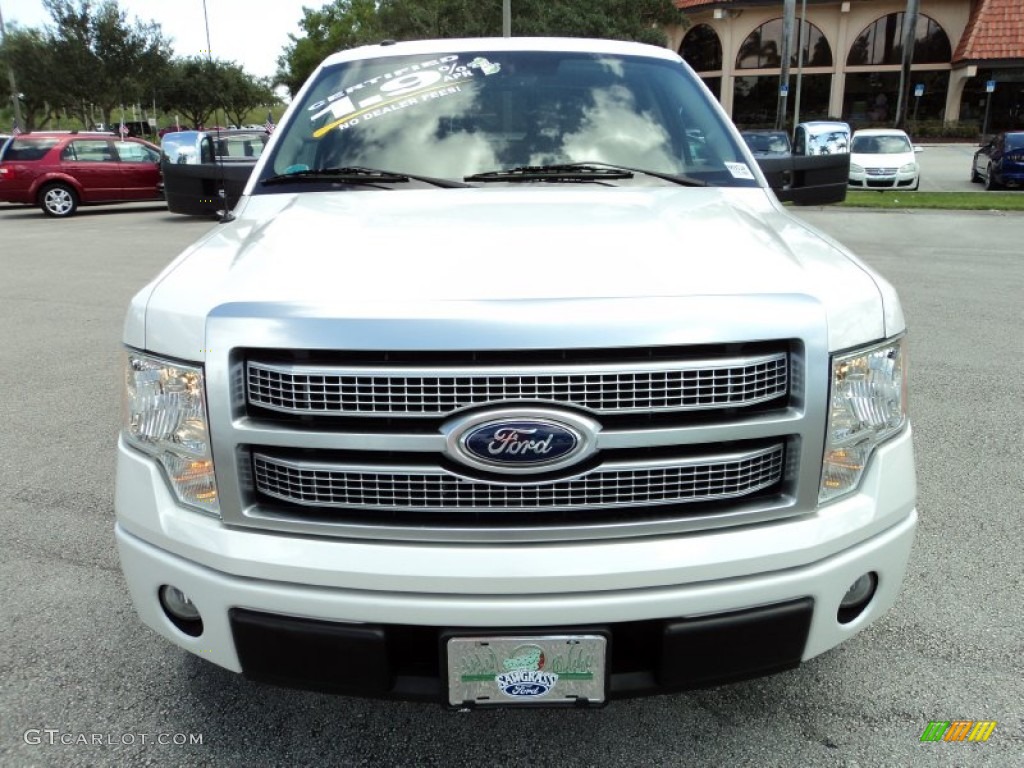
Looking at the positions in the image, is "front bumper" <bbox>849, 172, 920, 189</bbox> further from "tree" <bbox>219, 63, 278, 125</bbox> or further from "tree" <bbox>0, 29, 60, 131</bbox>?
"tree" <bbox>219, 63, 278, 125</bbox>

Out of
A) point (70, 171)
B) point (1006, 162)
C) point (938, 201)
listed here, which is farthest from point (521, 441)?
point (1006, 162)

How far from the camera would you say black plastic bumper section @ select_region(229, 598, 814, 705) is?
1.73 meters

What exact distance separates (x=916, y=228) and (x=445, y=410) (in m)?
13.4

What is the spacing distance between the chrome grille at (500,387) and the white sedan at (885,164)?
787 inches

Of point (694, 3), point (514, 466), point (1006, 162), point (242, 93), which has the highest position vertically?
point (694, 3)

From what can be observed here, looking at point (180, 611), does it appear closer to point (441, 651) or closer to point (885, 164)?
point (441, 651)

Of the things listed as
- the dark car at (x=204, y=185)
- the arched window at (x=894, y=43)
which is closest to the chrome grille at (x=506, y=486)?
the dark car at (x=204, y=185)

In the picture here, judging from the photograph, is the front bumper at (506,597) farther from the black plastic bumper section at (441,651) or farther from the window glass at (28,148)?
the window glass at (28,148)

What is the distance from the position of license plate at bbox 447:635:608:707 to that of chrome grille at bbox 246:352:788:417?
490 mm

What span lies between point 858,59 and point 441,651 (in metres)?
50.3

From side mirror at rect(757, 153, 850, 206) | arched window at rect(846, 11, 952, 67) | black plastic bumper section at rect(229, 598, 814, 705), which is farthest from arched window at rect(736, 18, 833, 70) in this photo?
black plastic bumper section at rect(229, 598, 814, 705)

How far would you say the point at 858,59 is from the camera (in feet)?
146

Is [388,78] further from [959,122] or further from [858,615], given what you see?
[959,122]

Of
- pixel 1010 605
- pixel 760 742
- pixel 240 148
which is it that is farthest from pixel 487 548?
pixel 240 148
